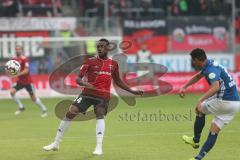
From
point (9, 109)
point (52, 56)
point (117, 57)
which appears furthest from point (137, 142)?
point (52, 56)

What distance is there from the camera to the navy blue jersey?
1162 centimetres

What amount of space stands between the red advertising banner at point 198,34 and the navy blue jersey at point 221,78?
19.1 meters

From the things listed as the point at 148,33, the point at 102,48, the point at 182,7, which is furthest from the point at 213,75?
the point at 182,7

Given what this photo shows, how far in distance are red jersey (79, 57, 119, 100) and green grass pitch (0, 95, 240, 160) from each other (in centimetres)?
124

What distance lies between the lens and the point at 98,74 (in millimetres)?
13328

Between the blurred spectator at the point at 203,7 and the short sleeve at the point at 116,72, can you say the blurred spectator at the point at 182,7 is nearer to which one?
the blurred spectator at the point at 203,7

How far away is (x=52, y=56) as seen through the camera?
29141 millimetres

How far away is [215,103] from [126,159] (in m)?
1.99

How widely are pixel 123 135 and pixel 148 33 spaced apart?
49.7 ft

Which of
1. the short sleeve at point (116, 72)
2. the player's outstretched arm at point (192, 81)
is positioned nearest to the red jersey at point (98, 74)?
the short sleeve at point (116, 72)

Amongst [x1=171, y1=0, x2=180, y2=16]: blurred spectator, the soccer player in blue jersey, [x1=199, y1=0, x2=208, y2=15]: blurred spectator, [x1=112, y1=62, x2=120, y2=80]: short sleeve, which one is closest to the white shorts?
the soccer player in blue jersey

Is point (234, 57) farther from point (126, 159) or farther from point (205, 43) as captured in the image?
point (126, 159)

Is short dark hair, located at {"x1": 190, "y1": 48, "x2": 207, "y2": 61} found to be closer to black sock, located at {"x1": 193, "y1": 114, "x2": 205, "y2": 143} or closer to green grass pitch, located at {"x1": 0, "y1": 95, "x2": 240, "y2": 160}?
black sock, located at {"x1": 193, "y1": 114, "x2": 205, "y2": 143}

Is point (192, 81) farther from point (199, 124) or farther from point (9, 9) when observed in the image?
point (9, 9)
